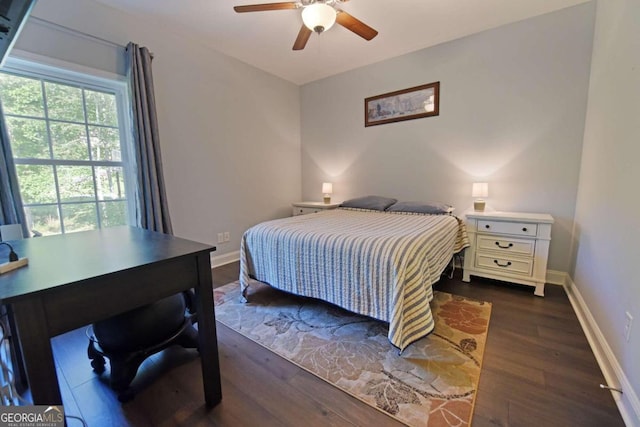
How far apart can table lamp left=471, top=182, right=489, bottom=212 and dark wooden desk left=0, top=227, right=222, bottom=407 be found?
2777 millimetres

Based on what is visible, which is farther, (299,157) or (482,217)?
(299,157)

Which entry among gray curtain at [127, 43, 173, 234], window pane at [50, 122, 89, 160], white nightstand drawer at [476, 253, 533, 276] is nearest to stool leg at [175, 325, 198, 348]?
gray curtain at [127, 43, 173, 234]

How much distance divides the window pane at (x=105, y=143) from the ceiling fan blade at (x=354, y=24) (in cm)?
231

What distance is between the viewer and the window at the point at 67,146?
2.10 metres

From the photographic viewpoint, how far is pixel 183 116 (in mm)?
2979

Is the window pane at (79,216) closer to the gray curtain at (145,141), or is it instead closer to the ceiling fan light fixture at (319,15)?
the gray curtain at (145,141)

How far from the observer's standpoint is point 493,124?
2.90 m

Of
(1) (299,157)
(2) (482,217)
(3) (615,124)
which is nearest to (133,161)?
(1) (299,157)

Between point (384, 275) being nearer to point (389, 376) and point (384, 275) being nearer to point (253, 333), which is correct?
point (389, 376)

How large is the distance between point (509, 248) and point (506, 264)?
159 millimetres

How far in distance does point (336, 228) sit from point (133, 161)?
2.10 metres

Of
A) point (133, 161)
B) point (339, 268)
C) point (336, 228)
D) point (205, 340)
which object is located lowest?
point (205, 340)

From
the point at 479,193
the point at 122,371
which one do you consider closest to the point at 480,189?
the point at 479,193

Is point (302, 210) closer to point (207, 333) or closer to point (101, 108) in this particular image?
point (101, 108)
